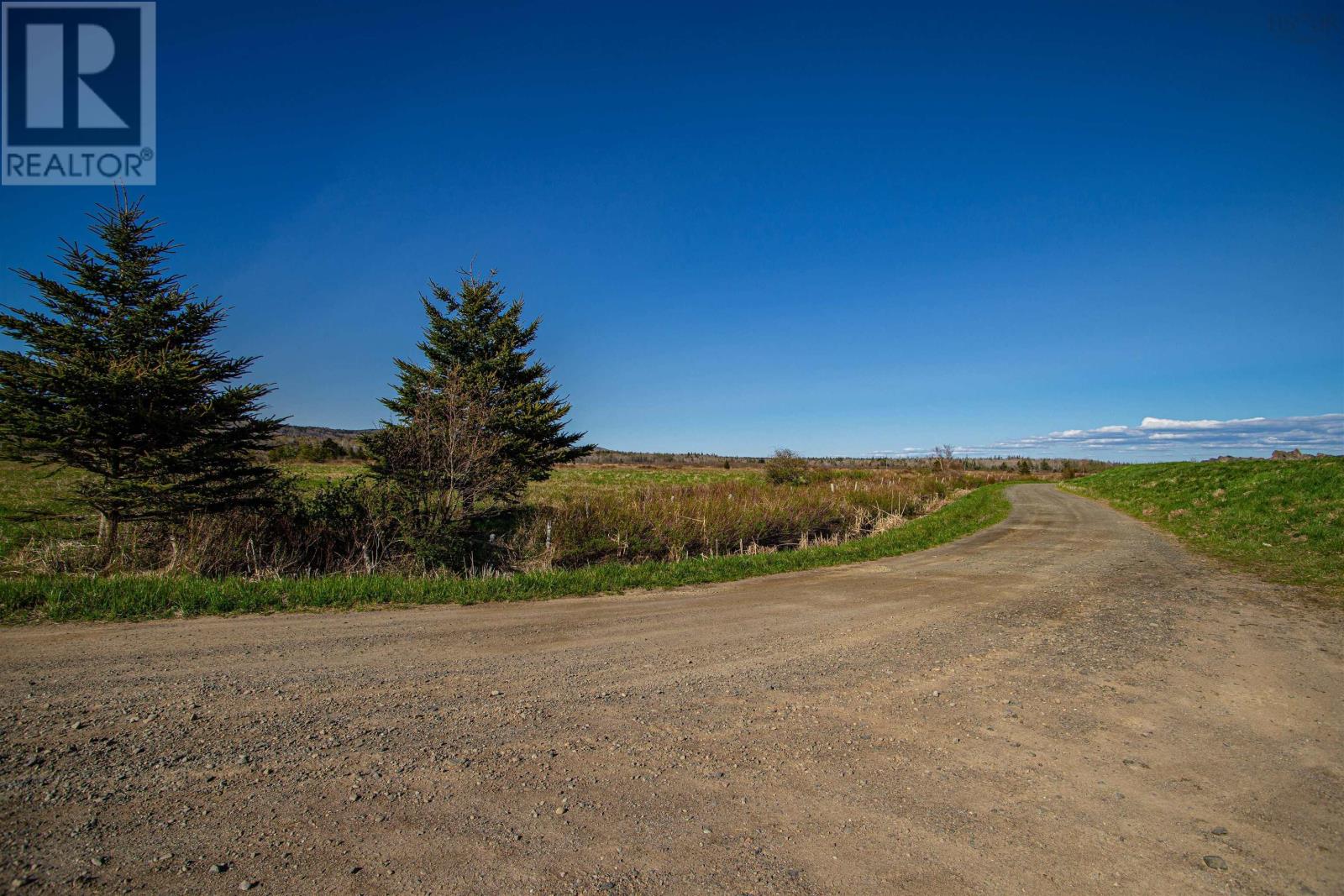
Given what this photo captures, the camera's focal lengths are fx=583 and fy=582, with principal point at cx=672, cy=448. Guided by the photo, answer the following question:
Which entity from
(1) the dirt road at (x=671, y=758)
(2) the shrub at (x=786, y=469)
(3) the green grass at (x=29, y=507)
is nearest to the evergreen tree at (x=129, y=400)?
(3) the green grass at (x=29, y=507)

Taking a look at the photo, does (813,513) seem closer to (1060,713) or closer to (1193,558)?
(1193,558)

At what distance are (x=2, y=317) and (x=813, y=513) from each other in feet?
68.7

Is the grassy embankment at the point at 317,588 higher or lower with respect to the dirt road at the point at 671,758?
higher

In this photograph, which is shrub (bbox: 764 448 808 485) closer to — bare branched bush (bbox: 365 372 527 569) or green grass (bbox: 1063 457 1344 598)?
green grass (bbox: 1063 457 1344 598)

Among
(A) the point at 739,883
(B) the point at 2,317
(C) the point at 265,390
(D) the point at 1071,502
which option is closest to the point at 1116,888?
(A) the point at 739,883

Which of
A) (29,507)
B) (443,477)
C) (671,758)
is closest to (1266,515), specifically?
(671,758)

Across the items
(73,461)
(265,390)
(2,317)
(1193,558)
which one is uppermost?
(2,317)

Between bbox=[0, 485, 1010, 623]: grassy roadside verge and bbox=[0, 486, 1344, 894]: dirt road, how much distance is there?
843 mm

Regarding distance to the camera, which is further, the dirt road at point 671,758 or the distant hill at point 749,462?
the distant hill at point 749,462

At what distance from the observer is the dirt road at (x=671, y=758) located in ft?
9.80

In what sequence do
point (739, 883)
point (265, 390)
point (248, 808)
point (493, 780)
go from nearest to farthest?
point (739, 883) → point (248, 808) → point (493, 780) → point (265, 390)

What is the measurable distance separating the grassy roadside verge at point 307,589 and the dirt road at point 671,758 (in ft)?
2.77

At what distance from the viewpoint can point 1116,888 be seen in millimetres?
2889

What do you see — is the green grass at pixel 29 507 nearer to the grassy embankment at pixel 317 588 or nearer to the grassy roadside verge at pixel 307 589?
the grassy embankment at pixel 317 588
